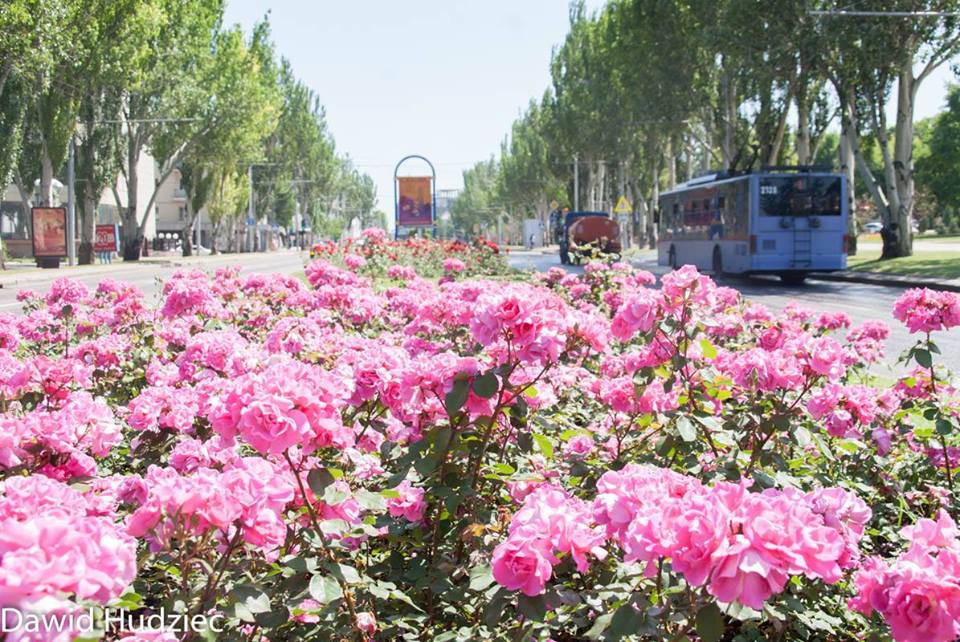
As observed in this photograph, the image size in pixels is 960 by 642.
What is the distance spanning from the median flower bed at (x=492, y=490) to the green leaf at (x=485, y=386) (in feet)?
0.04

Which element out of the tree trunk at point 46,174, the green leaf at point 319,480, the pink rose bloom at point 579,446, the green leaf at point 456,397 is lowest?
the pink rose bloom at point 579,446

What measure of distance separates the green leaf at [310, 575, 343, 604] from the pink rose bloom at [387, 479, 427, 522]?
1.94 ft

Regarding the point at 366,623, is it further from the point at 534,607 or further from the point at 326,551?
the point at 534,607

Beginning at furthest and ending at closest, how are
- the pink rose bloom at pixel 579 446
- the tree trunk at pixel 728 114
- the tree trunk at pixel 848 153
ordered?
the tree trunk at pixel 728 114 → the tree trunk at pixel 848 153 → the pink rose bloom at pixel 579 446

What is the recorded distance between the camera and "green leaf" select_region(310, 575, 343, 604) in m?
2.19

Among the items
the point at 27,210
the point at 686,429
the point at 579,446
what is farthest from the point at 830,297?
the point at 27,210

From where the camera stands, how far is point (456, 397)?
2777 mm

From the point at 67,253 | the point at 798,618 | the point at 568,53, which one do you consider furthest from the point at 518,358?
the point at 568,53

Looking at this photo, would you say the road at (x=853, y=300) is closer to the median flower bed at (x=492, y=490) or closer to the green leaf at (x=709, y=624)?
the median flower bed at (x=492, y=490)

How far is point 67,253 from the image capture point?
38500mm

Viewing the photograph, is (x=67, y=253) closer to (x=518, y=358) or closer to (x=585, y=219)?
(x=585, y=219)

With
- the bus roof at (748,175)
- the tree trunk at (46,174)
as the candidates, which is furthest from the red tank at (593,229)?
the tree trunk at (46,174)

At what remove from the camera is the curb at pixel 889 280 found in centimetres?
2134

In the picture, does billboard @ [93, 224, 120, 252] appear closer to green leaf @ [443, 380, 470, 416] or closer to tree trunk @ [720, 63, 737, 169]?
tree trunk @ [720, 63, 737, 169]
